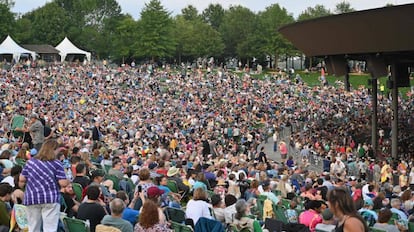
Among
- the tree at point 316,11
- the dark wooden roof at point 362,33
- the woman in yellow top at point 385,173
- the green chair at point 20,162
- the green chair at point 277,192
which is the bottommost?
the woman in yellow top at point 385,173

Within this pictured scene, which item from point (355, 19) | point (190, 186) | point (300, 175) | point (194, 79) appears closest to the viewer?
point (190, 186)

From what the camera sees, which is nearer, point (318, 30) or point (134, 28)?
point (318, 30)

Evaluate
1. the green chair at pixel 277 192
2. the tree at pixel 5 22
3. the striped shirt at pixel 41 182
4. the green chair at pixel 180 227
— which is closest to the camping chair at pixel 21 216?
the striped shirt at pixel 41 182

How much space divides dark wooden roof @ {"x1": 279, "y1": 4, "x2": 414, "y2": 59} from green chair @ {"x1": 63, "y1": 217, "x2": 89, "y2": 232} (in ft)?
63.8

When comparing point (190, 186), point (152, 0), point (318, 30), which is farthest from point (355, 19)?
point (152, 0)

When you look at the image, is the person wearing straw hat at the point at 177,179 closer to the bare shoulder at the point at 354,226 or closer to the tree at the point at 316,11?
the bare shoulder at the point at 354,226

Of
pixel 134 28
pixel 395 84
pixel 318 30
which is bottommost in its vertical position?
pixel 395 84

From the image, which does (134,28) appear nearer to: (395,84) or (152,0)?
(152,0)

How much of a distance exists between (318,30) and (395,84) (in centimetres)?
468

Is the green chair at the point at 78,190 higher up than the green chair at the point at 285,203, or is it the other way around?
the green chair at the point at 78,190

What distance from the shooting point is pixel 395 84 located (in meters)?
31.1

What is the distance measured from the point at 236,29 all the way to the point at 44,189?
95.0m

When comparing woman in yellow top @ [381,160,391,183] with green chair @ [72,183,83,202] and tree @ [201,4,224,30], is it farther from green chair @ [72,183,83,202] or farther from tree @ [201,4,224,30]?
tree @ [201,4,224,30]

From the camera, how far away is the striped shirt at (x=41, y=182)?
8461mm
